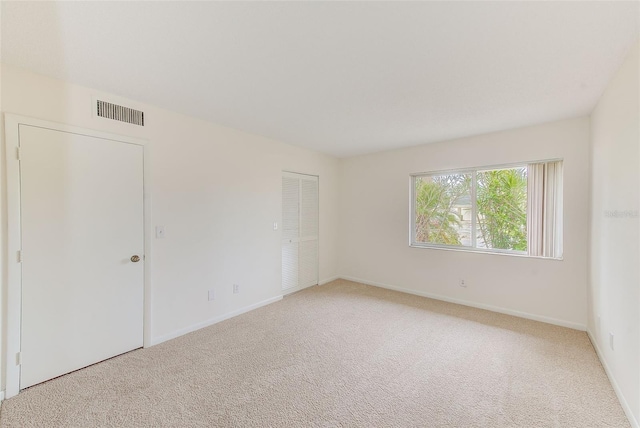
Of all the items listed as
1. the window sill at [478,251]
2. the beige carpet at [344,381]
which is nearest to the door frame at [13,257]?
the beige carpet at [344,381]

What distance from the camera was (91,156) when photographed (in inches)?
88.8

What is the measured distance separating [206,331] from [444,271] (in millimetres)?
3323

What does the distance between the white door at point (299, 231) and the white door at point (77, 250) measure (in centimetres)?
200

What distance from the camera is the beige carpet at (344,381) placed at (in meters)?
1.72

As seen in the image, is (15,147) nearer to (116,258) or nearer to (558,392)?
(116,258)

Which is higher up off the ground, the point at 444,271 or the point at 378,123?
the point at 378,123

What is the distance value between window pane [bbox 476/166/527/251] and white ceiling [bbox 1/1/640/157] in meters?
0.94

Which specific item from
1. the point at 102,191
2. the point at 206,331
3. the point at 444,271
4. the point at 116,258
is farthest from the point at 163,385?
the point at 444,271

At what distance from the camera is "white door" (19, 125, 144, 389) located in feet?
6.53

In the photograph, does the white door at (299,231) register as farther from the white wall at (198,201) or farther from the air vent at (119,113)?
the air vent at (119,113)

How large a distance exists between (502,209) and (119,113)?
181 inches

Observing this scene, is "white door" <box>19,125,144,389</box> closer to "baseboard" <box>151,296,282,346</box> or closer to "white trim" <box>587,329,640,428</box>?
"baseboard" <box>151,296,282,346</box>

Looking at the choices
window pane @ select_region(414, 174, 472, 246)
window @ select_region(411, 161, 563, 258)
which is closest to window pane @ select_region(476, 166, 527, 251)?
window @ select_region(411, 161, 563, 258)

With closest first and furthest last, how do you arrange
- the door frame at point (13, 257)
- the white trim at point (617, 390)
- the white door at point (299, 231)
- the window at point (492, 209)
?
the white trim at point (617, 390) → the door frame at point (13, 257) → the window at point (492, 209) → the white door at point (299, 231)
